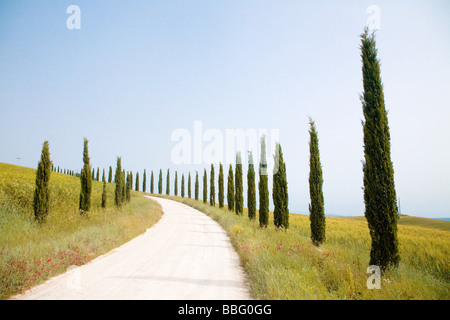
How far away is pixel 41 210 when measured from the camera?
10852 mm

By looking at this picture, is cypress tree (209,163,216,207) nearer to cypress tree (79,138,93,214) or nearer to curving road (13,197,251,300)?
cypress tree (79,138,93,214)

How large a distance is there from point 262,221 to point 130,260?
40.4 ft

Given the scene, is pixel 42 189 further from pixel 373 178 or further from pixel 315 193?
pixel 373 178

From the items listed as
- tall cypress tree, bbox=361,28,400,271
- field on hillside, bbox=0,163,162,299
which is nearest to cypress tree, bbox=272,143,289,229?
tall cypress tree, bbox=361,28,400,271

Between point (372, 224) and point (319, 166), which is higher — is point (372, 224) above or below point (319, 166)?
below

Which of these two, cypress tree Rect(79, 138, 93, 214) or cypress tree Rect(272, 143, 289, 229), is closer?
cypress tree Rect(272, 143, 289, 229)

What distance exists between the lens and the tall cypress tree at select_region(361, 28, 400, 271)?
257 inches

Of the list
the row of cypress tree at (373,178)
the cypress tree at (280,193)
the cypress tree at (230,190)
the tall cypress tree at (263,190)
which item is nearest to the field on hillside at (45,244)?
the row of cypress tree at (373,178)

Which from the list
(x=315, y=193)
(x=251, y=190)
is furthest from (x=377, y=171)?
(x=251, y=190)

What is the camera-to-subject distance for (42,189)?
11164 millimetres

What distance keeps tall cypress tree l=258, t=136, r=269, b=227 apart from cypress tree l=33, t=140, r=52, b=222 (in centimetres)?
1326

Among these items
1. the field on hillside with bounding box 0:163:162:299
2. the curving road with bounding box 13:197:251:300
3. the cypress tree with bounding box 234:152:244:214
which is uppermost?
the cypress tree with bounding box 234:152:244:214

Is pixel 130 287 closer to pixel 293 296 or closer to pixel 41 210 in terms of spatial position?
pixel 293 296
